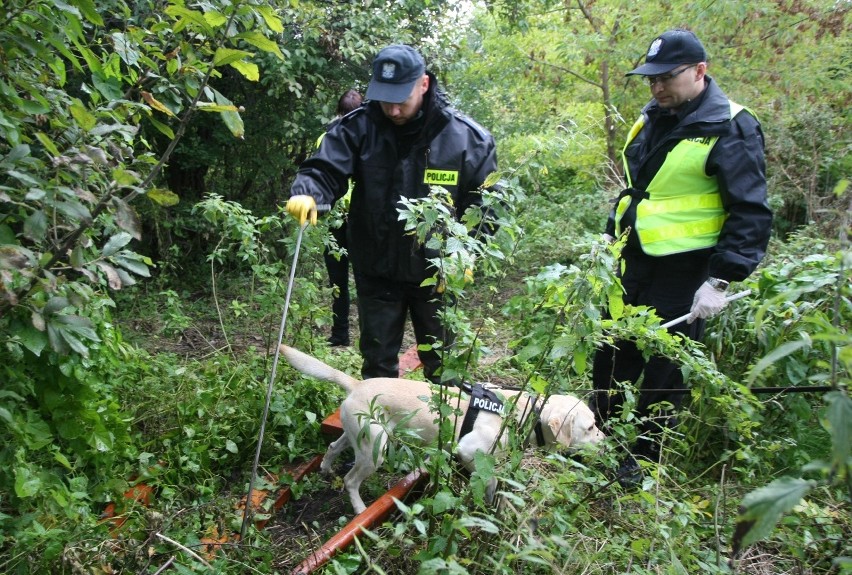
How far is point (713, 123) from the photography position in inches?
131

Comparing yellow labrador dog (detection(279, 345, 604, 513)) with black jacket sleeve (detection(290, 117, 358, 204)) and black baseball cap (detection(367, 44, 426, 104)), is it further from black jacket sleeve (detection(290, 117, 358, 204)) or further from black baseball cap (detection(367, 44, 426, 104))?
black baseball cap (detection(367, 44, 426, 104))

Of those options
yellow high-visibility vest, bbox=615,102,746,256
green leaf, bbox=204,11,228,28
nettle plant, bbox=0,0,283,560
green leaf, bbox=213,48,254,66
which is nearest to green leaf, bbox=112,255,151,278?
nettle plant, bbox=0,0,283,560

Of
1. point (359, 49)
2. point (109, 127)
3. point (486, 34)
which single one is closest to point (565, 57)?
point (486, 34)

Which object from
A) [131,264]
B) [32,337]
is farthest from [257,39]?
[32,337]

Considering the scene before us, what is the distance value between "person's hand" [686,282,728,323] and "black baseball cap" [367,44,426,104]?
72.5 inches

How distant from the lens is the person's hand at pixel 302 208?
3.05 metres

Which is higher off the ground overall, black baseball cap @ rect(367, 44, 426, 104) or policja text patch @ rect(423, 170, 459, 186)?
black baseball cap @ rect(367, 44, 426, 104)

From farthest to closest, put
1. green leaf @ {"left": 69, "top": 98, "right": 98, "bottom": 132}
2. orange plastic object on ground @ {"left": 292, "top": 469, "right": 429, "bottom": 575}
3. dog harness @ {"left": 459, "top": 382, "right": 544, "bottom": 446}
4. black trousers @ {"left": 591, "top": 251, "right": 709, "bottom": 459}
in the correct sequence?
black trousers @ {"left": 591, "top": 251, "right": 709, "bottom": 459} < dog harness @ {"left": 459, "top": 382, "right": 544, "bottom": 446} < orange plastic object on ground @ {"left": 292, "top": 469, "right": 429, "bottom": 575} < green leaf @ {"left": 69, "top": 98, "right": 98, "bottom": 132}

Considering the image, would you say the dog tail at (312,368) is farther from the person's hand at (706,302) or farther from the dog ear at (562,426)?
the person's hand at (706,302)

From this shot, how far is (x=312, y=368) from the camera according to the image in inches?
129

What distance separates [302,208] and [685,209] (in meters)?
2.04

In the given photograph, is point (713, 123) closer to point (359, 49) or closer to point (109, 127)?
point (109, 127)

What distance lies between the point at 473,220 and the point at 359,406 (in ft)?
3.94

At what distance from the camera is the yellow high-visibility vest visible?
135 inches
